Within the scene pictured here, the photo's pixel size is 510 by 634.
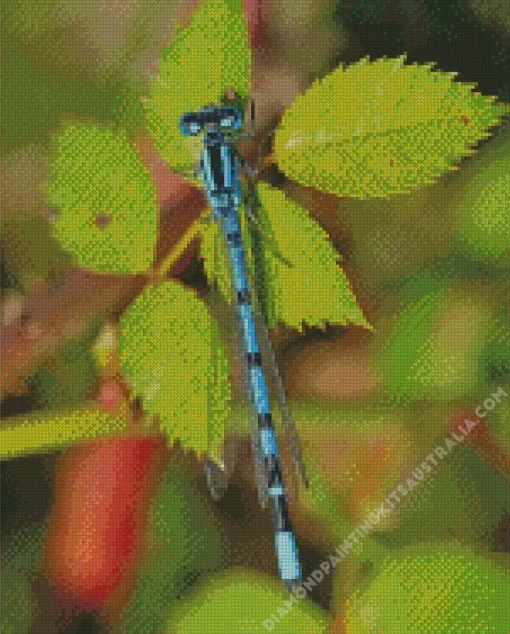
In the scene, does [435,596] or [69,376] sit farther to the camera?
[69,376]

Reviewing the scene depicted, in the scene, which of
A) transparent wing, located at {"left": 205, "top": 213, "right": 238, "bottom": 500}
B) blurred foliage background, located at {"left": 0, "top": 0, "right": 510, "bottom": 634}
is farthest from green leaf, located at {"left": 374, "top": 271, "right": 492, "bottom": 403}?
transparent wing, located at {"left": 205, "top": 213, "right": 238, "bottom": 500}

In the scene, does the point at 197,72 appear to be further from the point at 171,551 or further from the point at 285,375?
the point at 171,551

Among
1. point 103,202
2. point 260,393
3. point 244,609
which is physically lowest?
point 244,609

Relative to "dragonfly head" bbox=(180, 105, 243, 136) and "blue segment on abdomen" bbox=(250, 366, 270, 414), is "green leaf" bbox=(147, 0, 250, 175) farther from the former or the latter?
"blue segment on abdomen" bbox=(250, 366, 270, 414)

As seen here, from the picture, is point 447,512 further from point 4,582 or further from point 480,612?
point 4,582

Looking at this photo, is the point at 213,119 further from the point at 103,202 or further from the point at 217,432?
the point at 217,432

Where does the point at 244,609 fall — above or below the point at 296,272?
below

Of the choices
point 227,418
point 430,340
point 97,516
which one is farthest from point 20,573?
point 430,340

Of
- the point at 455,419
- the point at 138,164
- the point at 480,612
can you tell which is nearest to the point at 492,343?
the point at 455,419
